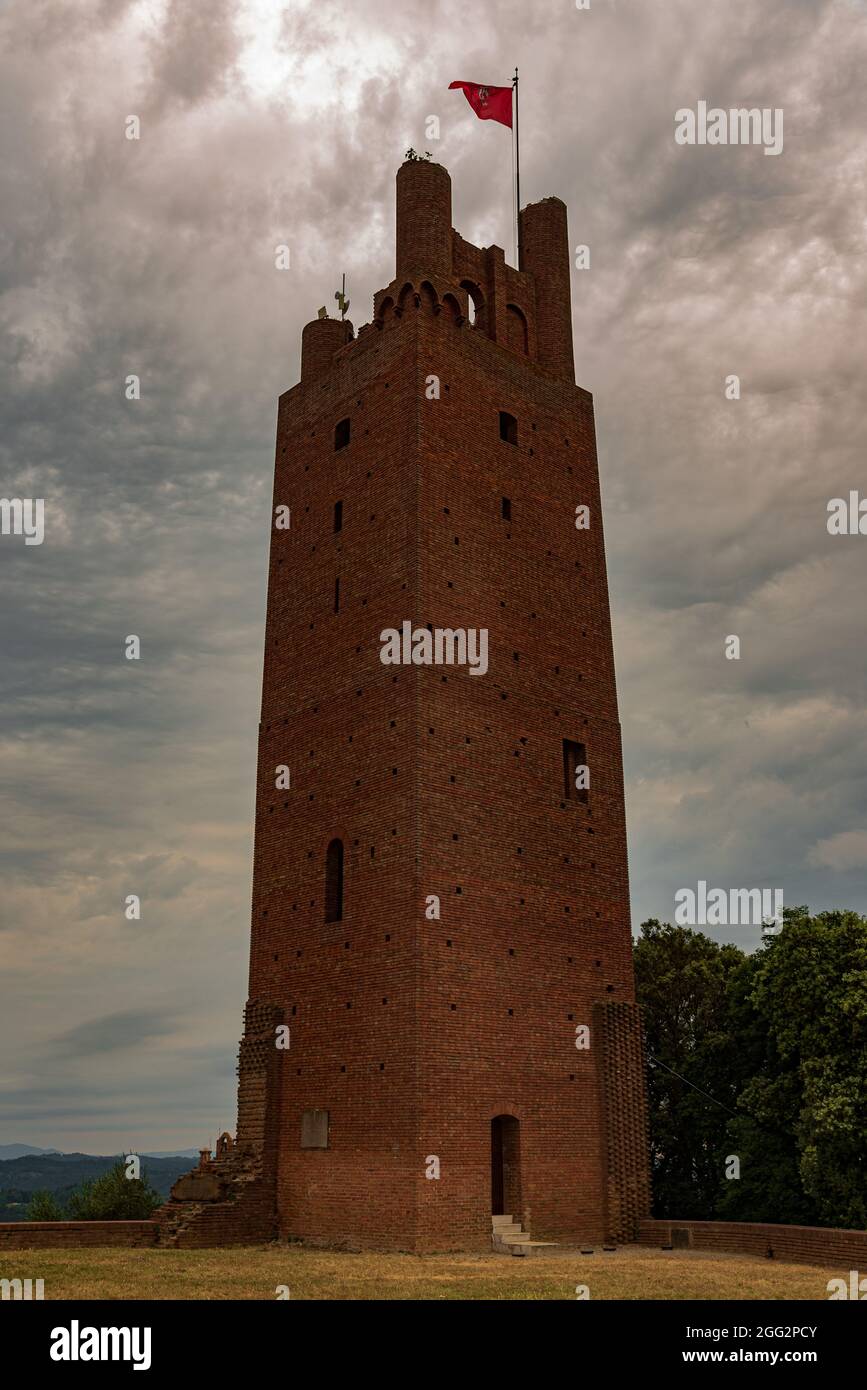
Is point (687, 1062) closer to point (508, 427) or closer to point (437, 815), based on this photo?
point (437, 815)

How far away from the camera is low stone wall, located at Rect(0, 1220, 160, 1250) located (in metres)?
20.5

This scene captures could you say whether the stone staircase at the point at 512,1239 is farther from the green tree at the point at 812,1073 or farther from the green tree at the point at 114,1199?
the green tree at the point at 114,1199

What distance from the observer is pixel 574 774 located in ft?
86.5

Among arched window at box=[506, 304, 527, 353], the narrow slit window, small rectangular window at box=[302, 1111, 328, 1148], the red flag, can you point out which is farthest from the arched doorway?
the red flag

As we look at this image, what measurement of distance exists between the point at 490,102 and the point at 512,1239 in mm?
25402

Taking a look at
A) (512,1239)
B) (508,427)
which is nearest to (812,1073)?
(512,1239)

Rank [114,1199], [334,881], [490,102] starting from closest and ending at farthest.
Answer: [334,881], [490,102], [114,1199]

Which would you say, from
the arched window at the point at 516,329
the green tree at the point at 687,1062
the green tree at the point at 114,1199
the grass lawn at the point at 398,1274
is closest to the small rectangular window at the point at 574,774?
the green tree at the point at 687,1062

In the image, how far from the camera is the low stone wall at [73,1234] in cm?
2052

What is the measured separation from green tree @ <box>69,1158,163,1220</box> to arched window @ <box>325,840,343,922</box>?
27.4m

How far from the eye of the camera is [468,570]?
2511 centimetres

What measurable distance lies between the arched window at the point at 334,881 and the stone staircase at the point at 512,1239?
6386 mm
